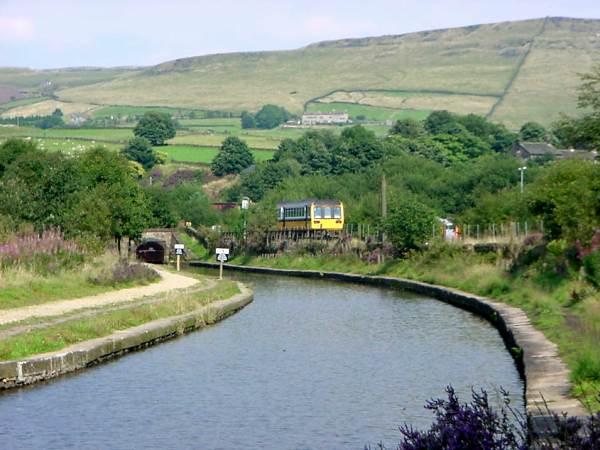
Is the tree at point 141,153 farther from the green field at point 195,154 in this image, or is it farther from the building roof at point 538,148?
the building roof at point 538,148

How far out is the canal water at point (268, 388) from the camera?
18.7 meters

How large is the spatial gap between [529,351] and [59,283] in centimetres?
1793

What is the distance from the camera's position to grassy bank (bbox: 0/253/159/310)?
3481 centimetres

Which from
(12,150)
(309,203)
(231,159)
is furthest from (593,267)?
(231,159)

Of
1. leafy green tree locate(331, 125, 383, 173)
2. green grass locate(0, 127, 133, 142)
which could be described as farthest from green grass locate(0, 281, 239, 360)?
green grass locate(0, 127, 133, 142)

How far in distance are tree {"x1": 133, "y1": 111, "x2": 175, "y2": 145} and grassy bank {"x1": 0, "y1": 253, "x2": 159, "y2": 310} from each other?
120551mm

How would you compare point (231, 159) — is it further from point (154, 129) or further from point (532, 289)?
point (532, 289)

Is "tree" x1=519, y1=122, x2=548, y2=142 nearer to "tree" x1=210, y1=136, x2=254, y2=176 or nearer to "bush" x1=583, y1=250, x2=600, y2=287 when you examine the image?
"tree" x1=210, y1=136, x2=254, y2=176

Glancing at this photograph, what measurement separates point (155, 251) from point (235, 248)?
7958mm

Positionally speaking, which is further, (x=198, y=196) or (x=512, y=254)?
(x=198, y=196)

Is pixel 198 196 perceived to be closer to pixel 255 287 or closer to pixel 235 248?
pixel 235 248

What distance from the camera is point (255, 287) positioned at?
60.1 meters

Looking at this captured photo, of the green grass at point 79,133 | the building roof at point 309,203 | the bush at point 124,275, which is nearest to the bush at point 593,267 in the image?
the bush at point 124,275

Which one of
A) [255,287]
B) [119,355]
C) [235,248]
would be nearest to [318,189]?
[235,248]
